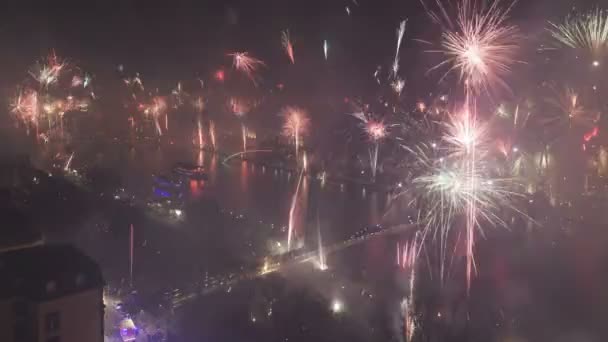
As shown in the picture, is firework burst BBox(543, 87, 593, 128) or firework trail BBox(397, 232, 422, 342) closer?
firework trail BBox(397, 232, 422, 342)

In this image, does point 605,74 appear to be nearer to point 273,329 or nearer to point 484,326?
point 484,326

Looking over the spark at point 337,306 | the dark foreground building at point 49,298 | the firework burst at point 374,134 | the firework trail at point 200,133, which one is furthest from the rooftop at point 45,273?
the firework trail at point 200,133

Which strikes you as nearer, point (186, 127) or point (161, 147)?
point (161, 147)

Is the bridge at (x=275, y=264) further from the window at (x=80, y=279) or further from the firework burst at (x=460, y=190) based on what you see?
the window at (x=80, y=279)

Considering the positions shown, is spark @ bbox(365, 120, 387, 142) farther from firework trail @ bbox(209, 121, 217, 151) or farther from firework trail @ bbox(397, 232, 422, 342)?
firework trail @ bbox(209, 121, 217, 151)

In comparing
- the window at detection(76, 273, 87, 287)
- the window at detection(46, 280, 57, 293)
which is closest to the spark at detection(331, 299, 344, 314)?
the window at detection(76, 273, 87, 287)

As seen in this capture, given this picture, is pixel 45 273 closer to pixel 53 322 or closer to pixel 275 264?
pixel 53 322

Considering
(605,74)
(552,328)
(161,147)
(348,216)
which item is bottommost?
(552,328)

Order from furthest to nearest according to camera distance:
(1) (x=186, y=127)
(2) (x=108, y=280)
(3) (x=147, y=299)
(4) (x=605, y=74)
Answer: (1) (x=186, y=127) → (4) (x=605, y=74) → (2) (x=108, y=280) → (3) (x=147, y=299)

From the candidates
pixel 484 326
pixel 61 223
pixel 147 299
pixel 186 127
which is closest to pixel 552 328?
pixel 484 326
